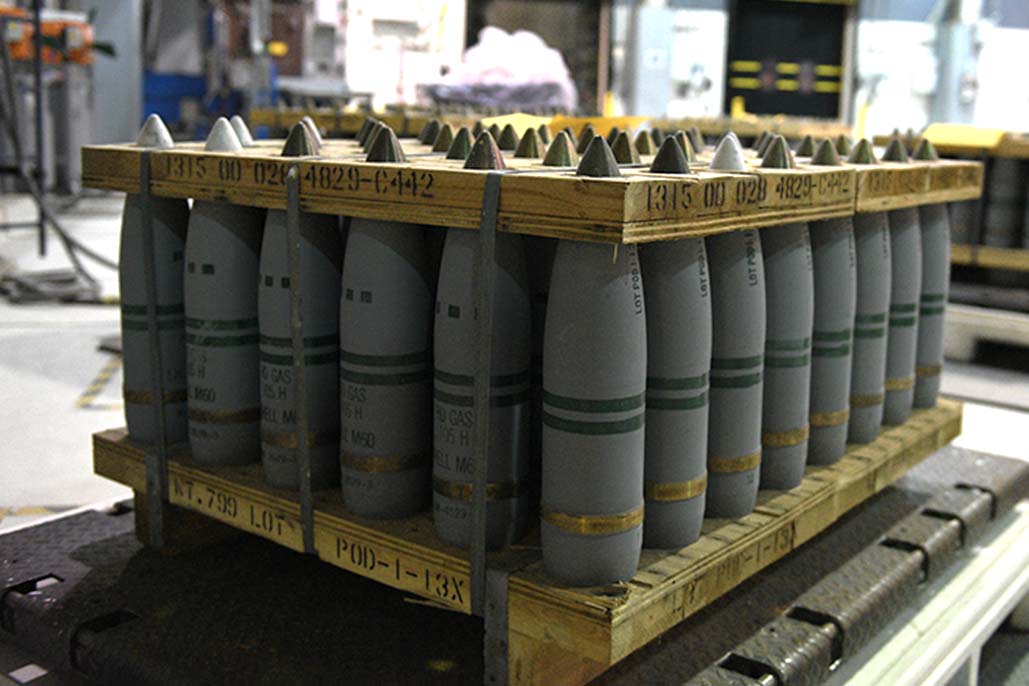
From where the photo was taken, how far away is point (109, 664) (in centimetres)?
158

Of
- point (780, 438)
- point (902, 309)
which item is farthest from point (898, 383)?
point (780, 438)

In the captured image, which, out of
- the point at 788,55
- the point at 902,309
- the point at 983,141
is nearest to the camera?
the point at 902,309

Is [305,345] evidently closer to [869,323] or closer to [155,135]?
[155,135]

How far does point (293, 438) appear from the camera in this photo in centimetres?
171

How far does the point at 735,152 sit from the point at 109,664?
117 centimetres

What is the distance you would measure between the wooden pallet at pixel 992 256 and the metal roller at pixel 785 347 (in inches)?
114

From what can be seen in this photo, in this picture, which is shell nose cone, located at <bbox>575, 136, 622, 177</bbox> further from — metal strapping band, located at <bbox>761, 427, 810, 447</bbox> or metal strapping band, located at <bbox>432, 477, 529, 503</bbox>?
metal strapping band, located at <bbox>761, 427, 810, 447</bbox>

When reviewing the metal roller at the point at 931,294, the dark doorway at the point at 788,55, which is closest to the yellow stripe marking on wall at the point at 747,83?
the dark doorway at the point at 788,55

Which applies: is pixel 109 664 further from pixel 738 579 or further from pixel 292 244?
pixel 738 579

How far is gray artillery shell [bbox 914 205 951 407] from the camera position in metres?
Result: 2.22

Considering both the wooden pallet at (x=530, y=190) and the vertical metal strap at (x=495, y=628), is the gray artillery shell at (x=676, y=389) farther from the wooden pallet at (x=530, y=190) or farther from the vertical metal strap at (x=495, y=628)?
the vertical metal strap at (x=495, y=628)

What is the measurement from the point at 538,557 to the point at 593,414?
0.83 ft

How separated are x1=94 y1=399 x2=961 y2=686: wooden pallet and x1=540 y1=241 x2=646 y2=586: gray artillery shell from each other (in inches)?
2.0

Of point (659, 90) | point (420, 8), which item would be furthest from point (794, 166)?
point (659, 90)
